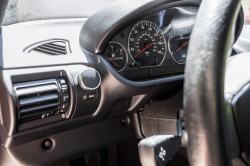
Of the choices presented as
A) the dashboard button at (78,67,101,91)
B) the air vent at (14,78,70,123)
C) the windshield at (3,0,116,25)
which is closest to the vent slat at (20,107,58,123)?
the air vent at (14,78,70,123)

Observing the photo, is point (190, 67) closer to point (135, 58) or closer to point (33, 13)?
point (135, 58)

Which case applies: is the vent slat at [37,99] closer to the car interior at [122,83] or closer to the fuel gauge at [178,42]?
the car interior at [122,83]

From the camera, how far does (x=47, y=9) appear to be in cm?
128

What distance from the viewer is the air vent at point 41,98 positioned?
837 mm

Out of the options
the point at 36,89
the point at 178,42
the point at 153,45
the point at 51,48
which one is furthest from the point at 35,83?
the point at 178,42

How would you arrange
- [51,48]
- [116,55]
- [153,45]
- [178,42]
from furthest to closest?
1. [178,42]
2. [153,45]
3. [116,55]
4. [51,48]

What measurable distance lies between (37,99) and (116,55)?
464mm

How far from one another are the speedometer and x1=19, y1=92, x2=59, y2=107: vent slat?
0.49 m

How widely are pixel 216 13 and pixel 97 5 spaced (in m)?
1.02

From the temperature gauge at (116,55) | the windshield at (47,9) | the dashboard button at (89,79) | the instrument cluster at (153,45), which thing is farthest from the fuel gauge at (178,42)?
the dashboard button at (89,79)

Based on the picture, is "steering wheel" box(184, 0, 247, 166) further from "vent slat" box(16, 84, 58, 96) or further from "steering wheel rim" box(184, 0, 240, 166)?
"vent slat" box(16, 84, 58, 96)

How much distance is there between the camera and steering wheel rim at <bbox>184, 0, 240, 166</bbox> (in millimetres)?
449

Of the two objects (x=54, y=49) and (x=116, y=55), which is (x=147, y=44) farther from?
(x=54, y=49)

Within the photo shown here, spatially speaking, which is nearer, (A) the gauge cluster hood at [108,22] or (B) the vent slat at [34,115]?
(B) the vent slat at [34,115]
